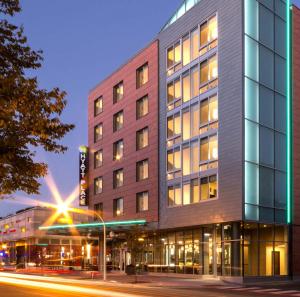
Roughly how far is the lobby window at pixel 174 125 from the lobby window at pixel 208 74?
4646 millimetres

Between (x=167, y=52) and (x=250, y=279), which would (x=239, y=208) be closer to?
(x=250, y=279)

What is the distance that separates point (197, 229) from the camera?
5306 centimetres

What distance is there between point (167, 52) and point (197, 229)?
55.8 ft

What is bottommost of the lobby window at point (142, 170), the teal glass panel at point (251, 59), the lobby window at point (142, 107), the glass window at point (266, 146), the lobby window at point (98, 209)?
the lobby window at point (98, 209)

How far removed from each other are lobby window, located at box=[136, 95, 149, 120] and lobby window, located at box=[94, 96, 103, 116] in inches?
409

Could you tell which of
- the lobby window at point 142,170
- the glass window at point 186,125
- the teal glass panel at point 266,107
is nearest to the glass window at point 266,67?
the teal glass panel at point 266,107

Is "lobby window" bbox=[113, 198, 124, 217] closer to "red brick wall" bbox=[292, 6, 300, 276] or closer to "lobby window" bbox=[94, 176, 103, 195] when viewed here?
"lobby window" bbox=[94, 176, 103, 195]

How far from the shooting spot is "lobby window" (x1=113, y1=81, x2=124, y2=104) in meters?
67.7

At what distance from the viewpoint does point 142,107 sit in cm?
6262

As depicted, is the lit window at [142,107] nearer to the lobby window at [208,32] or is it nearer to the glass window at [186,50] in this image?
the glass window at [186,50]

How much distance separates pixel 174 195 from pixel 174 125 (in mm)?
6407

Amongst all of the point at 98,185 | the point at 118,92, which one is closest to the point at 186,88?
the point at 118,92

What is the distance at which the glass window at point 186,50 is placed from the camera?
53969 mm

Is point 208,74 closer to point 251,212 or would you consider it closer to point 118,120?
point 251,212
